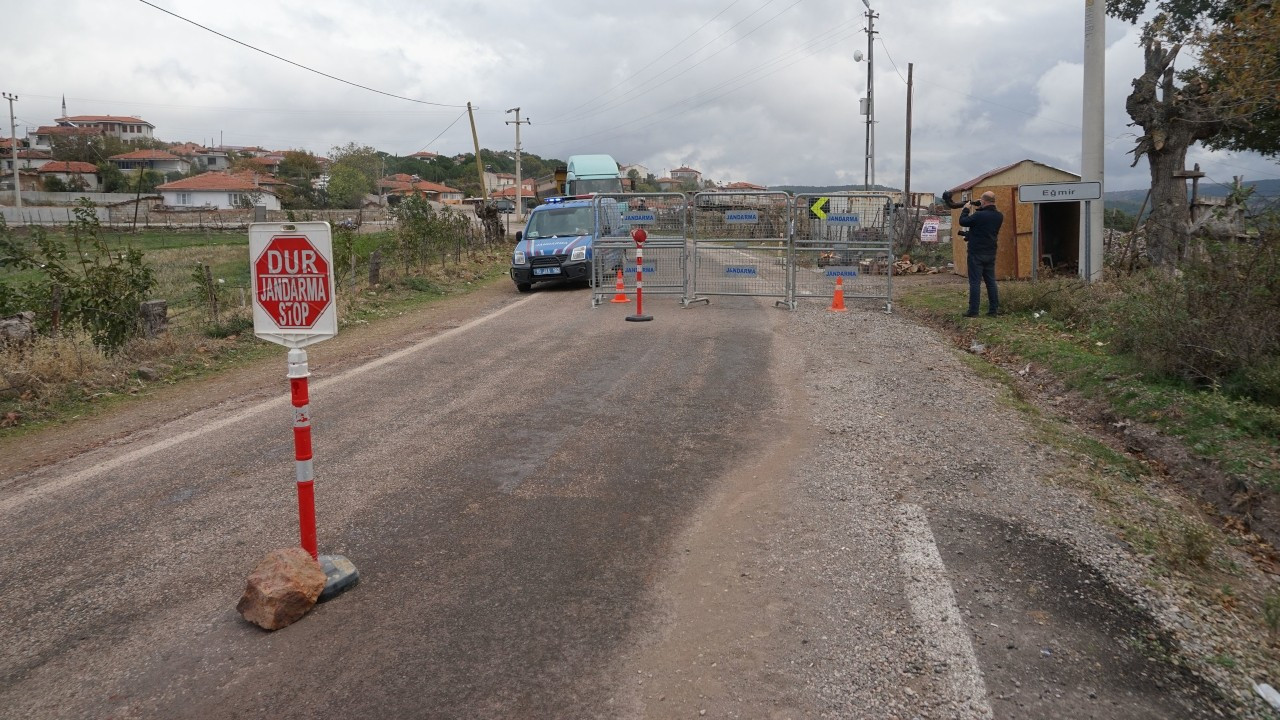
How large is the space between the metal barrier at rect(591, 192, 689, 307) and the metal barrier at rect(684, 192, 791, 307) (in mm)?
253

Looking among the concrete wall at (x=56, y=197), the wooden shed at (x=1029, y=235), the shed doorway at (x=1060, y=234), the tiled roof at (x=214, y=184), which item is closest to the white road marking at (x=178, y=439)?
the wooden shed at (x=1029, y=235)

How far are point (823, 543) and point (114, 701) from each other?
3549 mm

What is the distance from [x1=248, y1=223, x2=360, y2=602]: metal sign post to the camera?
458 cm

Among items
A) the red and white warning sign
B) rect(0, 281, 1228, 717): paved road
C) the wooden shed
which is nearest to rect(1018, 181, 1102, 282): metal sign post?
the wooden shed

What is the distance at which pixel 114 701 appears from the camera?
3715 mm

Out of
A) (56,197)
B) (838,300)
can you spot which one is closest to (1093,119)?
(838,300)

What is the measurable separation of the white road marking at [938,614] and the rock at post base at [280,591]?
291 centimetres

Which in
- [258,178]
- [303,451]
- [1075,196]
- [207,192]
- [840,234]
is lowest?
[303,451]

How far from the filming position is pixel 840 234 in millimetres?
15883

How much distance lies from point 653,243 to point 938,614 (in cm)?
1263

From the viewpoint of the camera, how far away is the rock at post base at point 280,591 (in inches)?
167

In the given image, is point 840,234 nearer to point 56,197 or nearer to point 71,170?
point 56,197

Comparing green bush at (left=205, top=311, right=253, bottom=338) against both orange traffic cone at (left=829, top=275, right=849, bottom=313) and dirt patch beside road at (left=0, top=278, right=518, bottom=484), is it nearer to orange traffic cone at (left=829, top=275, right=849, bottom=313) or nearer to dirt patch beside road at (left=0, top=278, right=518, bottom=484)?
dirt patch beside road at (left=0, top=278, right=518, bottom=484)

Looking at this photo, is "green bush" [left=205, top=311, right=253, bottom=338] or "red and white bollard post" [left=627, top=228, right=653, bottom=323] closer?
"green bush" [left=205, top=311, right=253, bottom=338]
